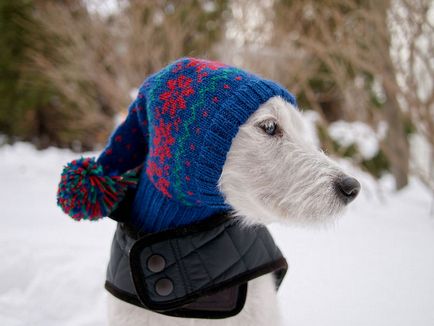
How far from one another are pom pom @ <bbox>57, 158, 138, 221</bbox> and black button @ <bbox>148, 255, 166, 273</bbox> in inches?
8.8

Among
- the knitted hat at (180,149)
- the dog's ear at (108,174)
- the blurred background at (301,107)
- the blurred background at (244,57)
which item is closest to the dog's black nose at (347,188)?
the knitted hat at (180,149)

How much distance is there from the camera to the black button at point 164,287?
40.4 inches

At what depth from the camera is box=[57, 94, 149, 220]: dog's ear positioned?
3.70 ft

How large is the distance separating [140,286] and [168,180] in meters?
0.31

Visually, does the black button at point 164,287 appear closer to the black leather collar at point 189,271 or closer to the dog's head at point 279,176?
the black leather collar at point 189,271

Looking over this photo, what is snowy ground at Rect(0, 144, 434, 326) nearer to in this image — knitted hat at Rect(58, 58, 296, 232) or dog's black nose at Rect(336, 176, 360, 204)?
dog's black nose at Rect(336, 176, 360, 204)

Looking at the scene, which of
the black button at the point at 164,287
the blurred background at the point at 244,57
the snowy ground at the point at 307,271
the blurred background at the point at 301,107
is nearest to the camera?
the black button at the point at 164,287

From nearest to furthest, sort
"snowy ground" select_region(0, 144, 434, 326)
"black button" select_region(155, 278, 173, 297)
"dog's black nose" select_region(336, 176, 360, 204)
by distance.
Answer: "dog's black nose" select_region(336, 176, 360, 204)
"black button" select_region(155, 278, 173, 297)
"snowy ground" select_region(0, 144, 434, 326)

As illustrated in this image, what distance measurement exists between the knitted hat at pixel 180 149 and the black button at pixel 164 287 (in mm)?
163

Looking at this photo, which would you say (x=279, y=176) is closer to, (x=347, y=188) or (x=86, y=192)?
(x=347, y=188)

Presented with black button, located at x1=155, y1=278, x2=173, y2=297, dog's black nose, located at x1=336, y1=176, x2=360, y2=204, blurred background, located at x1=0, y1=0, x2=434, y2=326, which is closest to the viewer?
dog's black nose, located at x1=336, y1=176, x2=360, y2=204

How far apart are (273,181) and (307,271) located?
1.19 meters

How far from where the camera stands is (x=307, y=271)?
197 centimetres

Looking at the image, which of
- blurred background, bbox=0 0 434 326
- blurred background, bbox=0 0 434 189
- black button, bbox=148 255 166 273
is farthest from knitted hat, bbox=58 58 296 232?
blurred background, bbox=0 0 434 189
